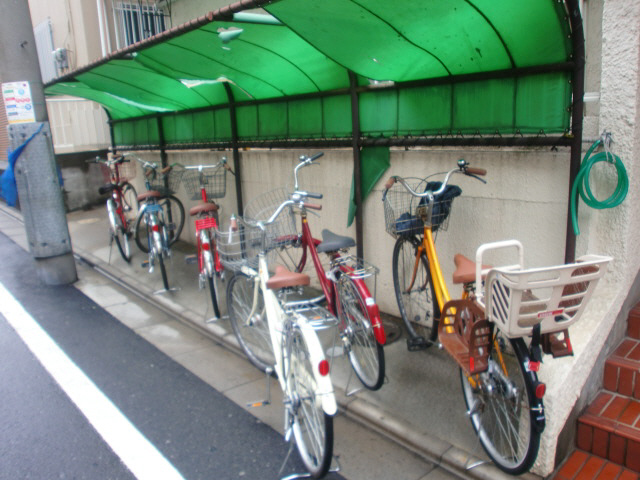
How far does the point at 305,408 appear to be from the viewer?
3291 mm

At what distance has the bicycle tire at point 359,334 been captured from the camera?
3.69 metres

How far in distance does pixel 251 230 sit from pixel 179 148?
4982 millimetres

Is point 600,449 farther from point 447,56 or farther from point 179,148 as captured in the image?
point 179,148

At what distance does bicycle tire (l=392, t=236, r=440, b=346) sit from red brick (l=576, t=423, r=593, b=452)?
4.70 feet

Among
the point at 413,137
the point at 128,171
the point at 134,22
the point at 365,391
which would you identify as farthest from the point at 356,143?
the point at 134,22

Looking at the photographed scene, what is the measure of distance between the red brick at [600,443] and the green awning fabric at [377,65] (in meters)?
1.99

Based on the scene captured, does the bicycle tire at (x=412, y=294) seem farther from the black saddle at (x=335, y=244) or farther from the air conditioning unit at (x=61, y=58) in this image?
the air conditioning unit at (x=61, y=58)

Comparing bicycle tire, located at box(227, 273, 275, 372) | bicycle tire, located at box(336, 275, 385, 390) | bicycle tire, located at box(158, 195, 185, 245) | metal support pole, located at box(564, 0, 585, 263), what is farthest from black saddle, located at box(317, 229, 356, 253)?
bicycle tire, located at box(158, 195, 185, 245)

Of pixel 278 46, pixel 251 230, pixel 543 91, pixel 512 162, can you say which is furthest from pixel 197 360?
pixel 543 91

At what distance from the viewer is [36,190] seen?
7.06 m

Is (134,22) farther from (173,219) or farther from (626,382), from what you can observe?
(626,382)

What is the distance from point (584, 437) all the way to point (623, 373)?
56 cm

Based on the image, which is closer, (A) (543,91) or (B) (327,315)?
(B) (327,315)

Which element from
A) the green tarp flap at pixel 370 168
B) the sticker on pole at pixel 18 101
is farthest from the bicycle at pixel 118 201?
the green tarp flap at pixel 370 168
